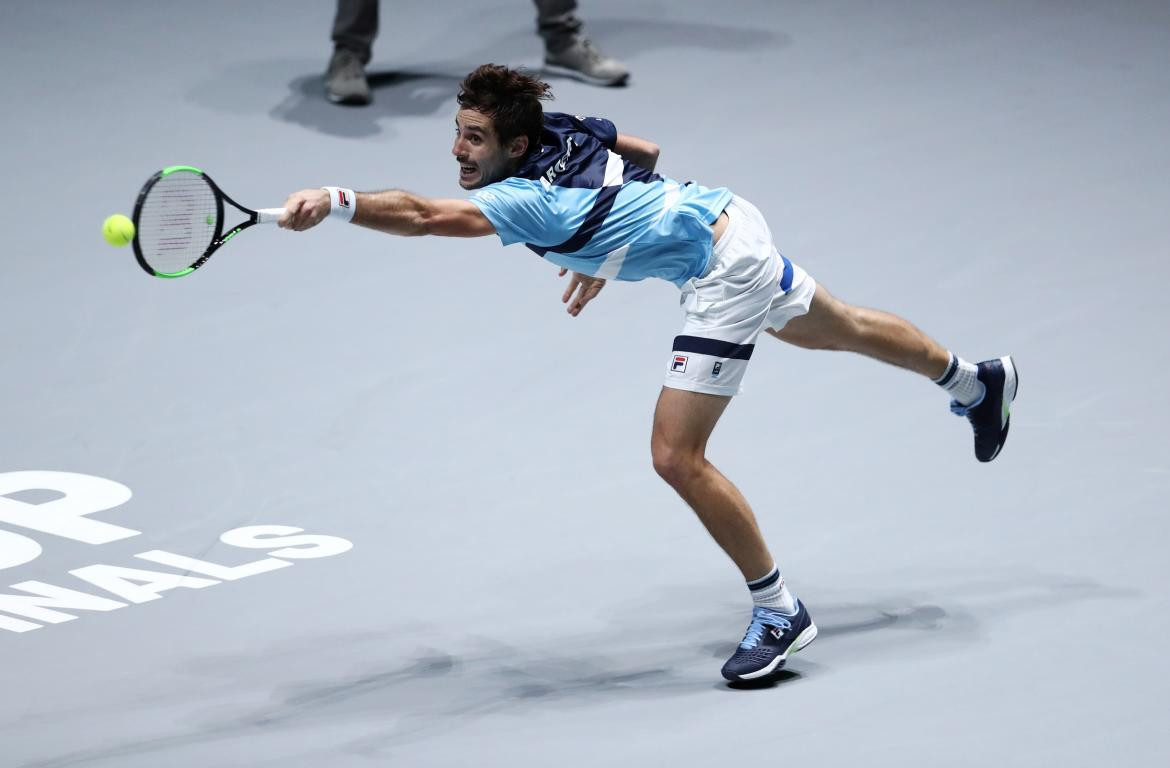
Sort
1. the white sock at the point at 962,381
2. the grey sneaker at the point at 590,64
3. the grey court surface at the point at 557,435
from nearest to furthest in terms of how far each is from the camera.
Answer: the grey court surface at the point at 557,435 < the white sock at the point at 962,381 < the grey sneaker at the point at 590,64

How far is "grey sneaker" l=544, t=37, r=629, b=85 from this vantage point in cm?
1105

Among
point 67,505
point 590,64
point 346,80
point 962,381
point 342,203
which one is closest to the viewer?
point 342,203

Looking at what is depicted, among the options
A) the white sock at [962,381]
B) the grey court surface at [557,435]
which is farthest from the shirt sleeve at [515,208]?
the white sock at [962,381]

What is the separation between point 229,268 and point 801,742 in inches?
188

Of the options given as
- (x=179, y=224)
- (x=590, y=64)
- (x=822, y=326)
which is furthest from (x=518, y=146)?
(x=590, y=64)

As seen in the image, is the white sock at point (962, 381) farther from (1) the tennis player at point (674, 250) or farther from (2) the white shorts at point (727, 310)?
(2) the white shorts at point (727, 310)

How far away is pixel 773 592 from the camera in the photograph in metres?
5.62

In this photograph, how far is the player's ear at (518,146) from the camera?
548 cm

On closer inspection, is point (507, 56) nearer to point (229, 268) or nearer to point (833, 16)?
point (833, 16)

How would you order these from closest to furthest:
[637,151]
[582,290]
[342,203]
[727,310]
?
[342,203], [727,310], [637,151], [582,290]

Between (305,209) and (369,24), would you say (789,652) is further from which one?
(369,24)

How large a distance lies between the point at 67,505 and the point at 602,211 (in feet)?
8.27

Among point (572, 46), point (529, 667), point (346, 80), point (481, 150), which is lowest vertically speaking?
point (529, 667)

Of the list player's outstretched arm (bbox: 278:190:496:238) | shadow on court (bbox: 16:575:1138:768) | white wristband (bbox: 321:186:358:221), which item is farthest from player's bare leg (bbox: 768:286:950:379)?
white wristband (bbox: 321:186:358:221)
